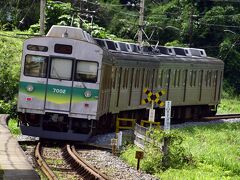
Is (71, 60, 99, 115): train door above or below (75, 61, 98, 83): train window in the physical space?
below

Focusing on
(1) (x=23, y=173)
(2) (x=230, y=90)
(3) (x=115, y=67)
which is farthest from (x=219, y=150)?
(2) (x=230, y=90)

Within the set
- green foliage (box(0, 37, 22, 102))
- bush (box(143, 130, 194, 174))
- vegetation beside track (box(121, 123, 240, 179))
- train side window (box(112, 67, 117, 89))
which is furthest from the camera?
green foliage (box(0, 37, 22, 102))

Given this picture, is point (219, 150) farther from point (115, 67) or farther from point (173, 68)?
point (173, 68)

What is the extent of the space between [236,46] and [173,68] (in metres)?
27.0

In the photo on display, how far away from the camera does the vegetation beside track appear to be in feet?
46.2

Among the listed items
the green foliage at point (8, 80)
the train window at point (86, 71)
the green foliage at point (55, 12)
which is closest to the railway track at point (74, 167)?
the train window at point (86, 71)

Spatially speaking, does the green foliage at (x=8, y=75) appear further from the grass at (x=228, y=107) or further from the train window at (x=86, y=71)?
the grass at (x=228, y=107)

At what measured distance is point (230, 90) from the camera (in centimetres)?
5366

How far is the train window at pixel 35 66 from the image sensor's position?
18953mm

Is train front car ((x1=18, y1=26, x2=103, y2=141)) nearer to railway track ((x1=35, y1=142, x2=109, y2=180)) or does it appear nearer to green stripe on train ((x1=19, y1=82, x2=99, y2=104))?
green stripe on train ((x1=19, y1=82, x2=99, y2=104))

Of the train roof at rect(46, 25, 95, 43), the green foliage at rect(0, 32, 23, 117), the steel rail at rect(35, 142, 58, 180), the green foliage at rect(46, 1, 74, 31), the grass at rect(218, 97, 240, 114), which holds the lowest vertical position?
the grass at rect(218, 97, 240, 114)

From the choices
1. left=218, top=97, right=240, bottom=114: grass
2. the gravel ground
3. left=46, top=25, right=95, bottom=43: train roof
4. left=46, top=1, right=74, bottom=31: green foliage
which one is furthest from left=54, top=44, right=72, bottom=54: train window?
left=46, top=1, right=74, bottom=31: green foliage

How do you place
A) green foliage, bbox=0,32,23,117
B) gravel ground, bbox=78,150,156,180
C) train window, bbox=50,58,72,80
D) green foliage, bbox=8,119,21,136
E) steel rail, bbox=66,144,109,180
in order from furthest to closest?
1. green foliage, bbox=0,32,23,117
2. green foliage, bbox=8,119,21,136
3. train window, bbox=50,58,72,80
4. gravel ground, bbox=78,150,156,180
5. steel rail, bbox=66,144,109,180

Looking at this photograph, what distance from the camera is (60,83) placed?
1884 cm
